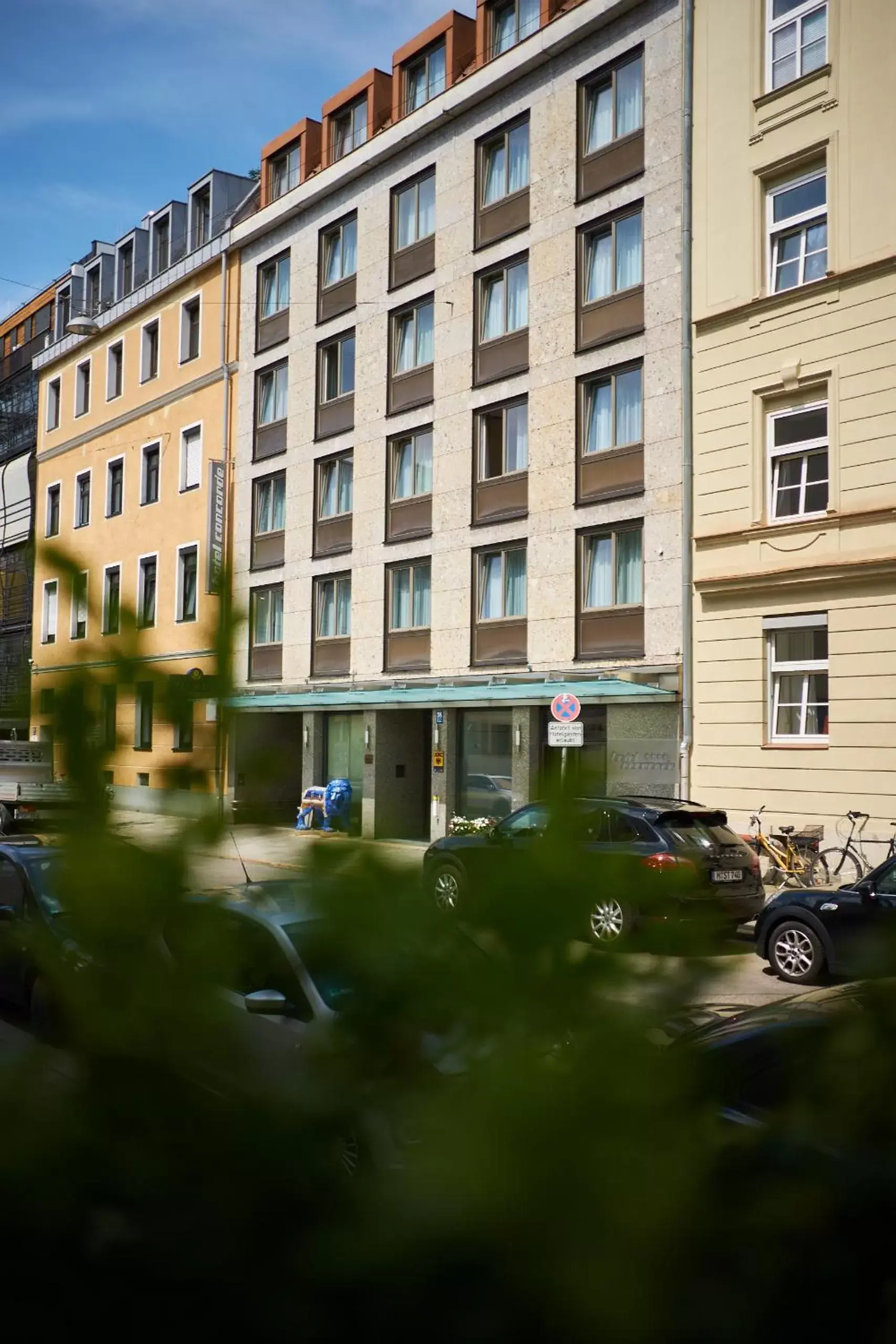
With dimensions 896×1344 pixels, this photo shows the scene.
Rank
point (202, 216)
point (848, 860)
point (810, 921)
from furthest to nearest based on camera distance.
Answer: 1. point (202, 216)
2. point (848, 860)
3. point (810, 921)

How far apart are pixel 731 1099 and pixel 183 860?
2.11 feet

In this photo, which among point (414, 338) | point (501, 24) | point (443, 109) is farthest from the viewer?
point (414, 338)

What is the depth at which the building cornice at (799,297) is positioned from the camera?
57.7 ft

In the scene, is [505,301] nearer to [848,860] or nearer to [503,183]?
[503,183]

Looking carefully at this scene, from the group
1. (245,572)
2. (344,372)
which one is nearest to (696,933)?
(245,572)

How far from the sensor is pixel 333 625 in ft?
93.5

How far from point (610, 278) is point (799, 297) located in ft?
14.6

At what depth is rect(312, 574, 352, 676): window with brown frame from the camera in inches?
1097

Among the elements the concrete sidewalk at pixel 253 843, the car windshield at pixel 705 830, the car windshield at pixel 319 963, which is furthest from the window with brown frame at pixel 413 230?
the car windshield at pixel 319 963

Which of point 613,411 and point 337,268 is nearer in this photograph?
point 613,411

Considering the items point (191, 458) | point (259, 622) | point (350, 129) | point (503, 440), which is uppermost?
point (350, 129)

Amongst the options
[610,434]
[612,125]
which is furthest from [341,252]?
[610,434]

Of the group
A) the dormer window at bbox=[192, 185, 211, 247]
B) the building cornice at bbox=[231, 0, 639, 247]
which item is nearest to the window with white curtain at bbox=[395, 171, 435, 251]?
the building cornice at bbox=[231, 0, 639, 247]

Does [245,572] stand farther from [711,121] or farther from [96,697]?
[711,121]
